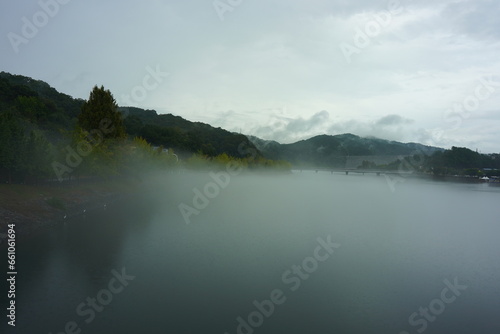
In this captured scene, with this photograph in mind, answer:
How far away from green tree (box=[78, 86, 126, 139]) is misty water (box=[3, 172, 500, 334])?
93.7 feet

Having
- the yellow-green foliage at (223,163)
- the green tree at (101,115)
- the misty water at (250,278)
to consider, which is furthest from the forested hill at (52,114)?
the misty water at (250,278)

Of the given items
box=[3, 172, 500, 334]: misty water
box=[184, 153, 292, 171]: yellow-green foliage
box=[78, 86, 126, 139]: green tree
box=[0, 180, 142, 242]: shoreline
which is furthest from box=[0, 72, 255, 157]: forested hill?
box=[3, 172, 500, 334]: misty water

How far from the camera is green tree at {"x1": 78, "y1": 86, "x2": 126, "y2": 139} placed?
62.4 m

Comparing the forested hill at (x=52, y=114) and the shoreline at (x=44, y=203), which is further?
the forested hill at (x=52, y=114)

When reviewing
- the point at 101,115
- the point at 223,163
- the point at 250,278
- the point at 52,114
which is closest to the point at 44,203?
the point at 250,278

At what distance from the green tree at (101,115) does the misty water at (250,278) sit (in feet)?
93.7

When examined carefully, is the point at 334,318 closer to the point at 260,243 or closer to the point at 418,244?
the point at 260,243

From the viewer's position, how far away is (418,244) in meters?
31.7

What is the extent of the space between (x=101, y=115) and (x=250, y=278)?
50786 mm

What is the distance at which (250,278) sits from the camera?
2055 centimetres

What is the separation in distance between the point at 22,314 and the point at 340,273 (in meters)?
16.0

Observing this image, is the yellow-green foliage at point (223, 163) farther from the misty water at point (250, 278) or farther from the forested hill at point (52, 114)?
the misty water at point (250, 278)

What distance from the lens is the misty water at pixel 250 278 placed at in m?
15.3

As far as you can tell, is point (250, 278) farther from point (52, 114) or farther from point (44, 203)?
point (52, 114)
